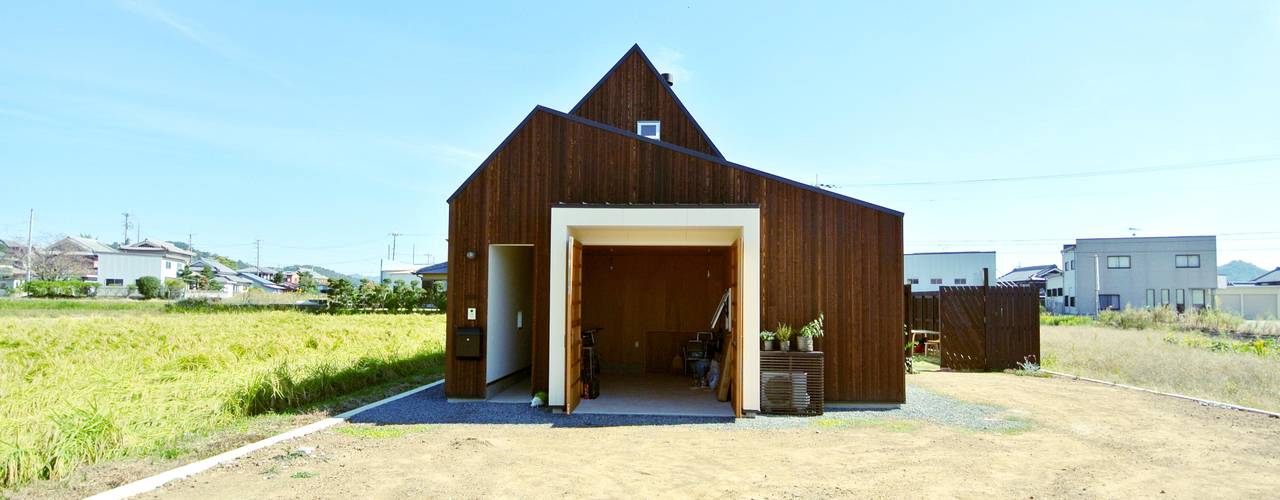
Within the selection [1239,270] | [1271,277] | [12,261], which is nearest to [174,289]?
[12,261]

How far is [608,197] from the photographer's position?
8.98m

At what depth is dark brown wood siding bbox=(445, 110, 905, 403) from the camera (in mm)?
8656

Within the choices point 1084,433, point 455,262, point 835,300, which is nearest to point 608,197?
point 455,262

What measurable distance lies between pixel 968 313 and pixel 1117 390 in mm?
3094

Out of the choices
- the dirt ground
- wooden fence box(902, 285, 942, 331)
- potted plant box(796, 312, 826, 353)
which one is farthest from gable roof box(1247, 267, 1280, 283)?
potted plant box(796, 312, 826, 353)

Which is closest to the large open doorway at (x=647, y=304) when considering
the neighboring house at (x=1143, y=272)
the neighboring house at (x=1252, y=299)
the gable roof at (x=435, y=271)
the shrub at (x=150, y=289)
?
the gable roof at (x=435, y=271)

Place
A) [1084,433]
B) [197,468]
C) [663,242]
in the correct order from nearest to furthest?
1. [197,468]
2. [1084,433]
3. [663,242]

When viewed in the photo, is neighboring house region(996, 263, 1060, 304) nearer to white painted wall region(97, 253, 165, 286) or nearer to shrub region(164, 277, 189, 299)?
shrub region(164, 277, 189, 299)

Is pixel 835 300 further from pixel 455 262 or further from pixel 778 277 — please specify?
pixel 455 262

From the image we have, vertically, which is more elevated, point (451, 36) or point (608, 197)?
point (451, 36)

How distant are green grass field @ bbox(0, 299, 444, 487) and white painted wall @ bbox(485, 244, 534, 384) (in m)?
2.08

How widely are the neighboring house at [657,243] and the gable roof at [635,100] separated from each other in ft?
10.3

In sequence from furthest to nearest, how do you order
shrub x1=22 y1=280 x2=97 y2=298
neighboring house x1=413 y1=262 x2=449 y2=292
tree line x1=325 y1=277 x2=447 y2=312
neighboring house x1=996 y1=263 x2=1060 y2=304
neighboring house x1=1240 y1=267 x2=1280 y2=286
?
neighboring house x1=996 y1=263 x2=1060 y2=304, neighboring house x1=1240 y1=267 x2=1280 y2=286, shrub x1=22 y1=280 x2=97 y2=298, neighboring house x1=413 y1=262 x2=449 y2=292, tree line x1=325 y1=277 x2=447 y2=312

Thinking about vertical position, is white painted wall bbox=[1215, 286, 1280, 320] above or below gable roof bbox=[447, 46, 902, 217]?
below
